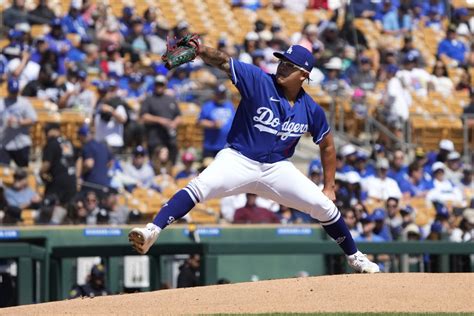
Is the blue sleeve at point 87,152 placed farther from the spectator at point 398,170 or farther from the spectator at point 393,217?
the spectator at point 398,170

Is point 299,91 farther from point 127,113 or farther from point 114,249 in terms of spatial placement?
point 127,113

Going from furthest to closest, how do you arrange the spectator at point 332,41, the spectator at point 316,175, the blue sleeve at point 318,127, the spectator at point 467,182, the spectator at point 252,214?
the spectator at point 332,41, the spectator at point 467,182, the spectator at point 316,175, the spectator at point 252,214, the blue sleeve at point 318,127

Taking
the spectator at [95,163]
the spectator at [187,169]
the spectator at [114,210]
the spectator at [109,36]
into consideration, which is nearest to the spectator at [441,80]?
the spectator at [109,36]

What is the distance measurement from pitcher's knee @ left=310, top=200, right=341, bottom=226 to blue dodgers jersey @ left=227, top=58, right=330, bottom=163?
473 mm

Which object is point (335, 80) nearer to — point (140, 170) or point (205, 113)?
point (205, 113)

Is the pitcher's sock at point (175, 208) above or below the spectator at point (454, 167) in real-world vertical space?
above

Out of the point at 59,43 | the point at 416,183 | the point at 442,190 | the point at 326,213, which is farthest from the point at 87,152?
the point at 326,213

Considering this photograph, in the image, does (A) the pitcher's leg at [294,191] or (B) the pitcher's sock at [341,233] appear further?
(B) the pitcher's sock at [341,233]

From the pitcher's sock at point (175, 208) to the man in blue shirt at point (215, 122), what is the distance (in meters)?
A: 6.72

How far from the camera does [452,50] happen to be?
69.3ft

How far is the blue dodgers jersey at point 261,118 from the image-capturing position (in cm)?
860

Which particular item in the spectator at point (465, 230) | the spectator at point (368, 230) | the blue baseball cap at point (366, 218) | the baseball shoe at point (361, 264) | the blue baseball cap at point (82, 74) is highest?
the blue baseball cap at point (82, 74)

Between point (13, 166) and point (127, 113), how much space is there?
177cm

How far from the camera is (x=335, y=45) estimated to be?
1930 centimetres
